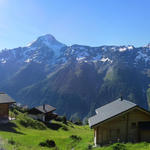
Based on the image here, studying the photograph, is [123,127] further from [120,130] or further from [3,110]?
[3,110]

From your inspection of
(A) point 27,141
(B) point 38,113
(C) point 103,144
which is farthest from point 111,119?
(B) point 38,113

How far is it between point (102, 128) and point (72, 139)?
29.4 feet

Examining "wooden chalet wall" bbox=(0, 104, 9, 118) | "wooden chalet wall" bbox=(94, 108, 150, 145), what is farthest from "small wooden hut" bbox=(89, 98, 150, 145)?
"wooden chalet wall" bbox=(0, 104, 9, 118)

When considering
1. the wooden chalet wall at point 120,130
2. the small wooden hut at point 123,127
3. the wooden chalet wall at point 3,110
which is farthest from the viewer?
the wooden chalet wall at point 3,110

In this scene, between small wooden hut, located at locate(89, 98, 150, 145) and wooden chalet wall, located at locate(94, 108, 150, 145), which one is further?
wooden chalet wall, located at locate(94, 108, 150, 145)

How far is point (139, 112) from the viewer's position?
29.7 m

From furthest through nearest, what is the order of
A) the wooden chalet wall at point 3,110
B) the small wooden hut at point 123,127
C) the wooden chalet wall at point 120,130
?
1. the wooden chalet wall at point 3,110
2. the wooden chalet wall at point 120,130
3. the small wooden hut at point 123,127

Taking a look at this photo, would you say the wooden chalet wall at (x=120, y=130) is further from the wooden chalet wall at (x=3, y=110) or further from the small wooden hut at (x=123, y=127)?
the wooden chalet wall at (x=3, y=110)

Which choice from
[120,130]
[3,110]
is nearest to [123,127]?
[120,130]

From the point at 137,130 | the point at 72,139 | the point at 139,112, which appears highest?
the point at 139,112

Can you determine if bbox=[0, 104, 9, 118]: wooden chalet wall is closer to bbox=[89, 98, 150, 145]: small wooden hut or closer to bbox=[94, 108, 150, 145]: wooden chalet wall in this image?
bbox=[89, 98, 150, 145]: small wooden hut

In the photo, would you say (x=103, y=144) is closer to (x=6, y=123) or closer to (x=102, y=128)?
(x=102, y=128)

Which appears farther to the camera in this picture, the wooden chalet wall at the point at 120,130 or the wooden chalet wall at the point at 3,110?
the wooden chalet wall at the point at 3,110

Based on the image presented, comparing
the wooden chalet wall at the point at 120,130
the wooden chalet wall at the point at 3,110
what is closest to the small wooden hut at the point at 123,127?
the wooden chalet wall at the point at 120,130
